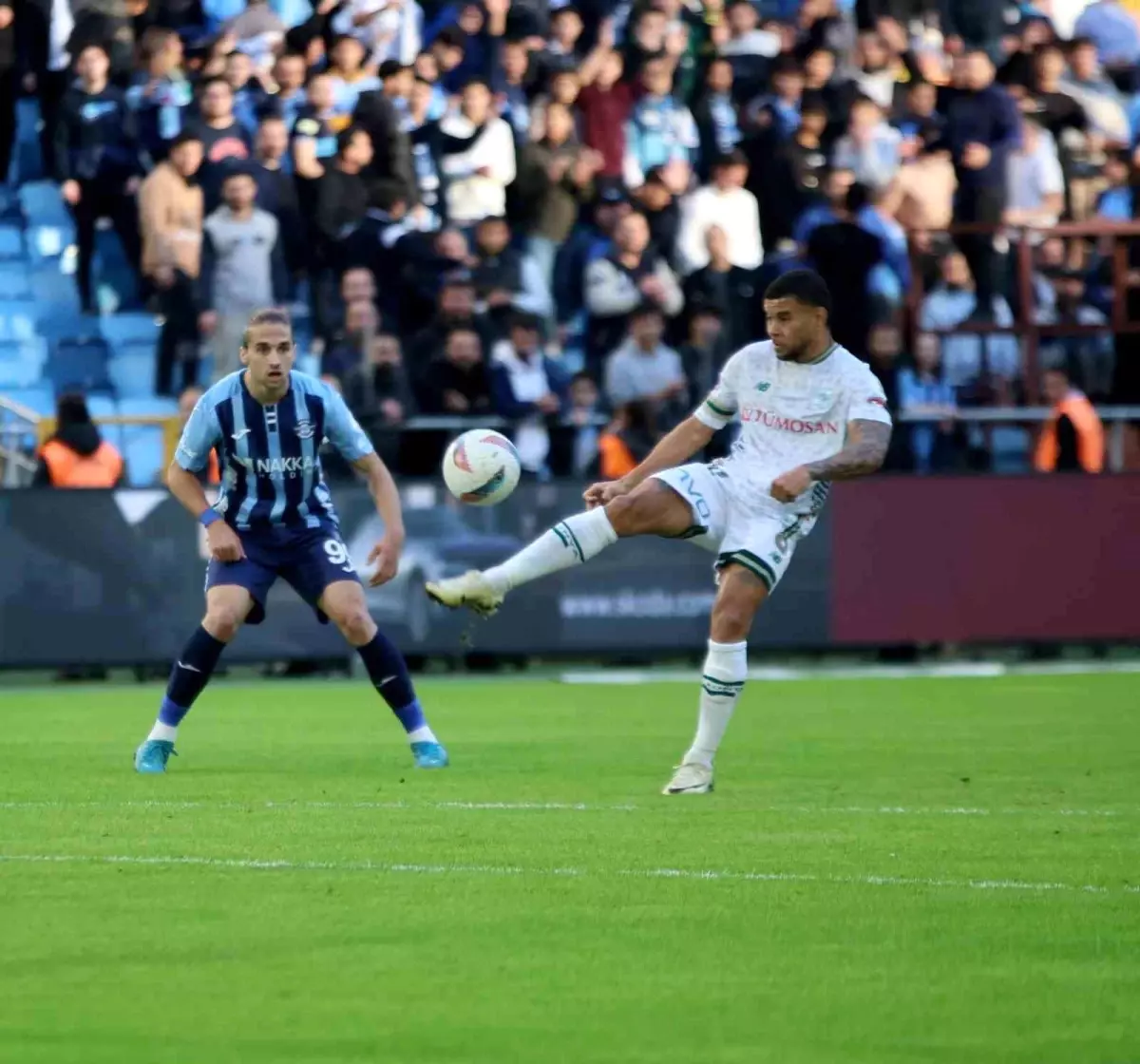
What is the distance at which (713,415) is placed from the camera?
11039mm

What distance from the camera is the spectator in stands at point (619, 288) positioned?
21.7 meters

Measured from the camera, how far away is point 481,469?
10953 millimetres

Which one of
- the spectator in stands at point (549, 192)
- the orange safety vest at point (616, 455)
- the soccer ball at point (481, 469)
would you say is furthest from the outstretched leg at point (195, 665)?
the spectator in stands at point (549, 192)

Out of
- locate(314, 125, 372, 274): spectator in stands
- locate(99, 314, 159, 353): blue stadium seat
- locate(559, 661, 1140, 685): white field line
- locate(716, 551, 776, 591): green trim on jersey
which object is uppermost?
locate(314, 125, 372, 274): spectator in stands

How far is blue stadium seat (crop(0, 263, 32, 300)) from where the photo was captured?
2316 centimetres

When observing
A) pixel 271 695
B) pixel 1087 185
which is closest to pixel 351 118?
pixel 271 695

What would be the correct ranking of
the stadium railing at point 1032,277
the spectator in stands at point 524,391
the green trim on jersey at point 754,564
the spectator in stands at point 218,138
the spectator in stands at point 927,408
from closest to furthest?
the green trim on jersey at point 754,564, the spectator in stands at point 524,391, the spectator in stands at point 218,138, the spectator in stands at point 927,408, the stadium railing at point 1032,277

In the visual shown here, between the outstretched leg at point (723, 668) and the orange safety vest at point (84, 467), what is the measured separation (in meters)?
10.1

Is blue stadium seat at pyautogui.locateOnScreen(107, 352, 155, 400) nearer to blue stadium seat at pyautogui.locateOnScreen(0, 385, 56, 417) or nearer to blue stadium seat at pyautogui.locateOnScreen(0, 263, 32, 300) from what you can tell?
blue stadium seat at pyautogui.locateOnScreen(0, 385, 56, 417)

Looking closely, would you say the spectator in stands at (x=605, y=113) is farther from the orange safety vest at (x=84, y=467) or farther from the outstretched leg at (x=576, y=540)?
the outstretched leg at (x=576, y=540)

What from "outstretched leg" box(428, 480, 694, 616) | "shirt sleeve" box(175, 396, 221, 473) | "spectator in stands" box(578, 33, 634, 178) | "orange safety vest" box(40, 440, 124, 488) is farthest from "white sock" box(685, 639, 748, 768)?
"spectator in stands" box(578, 33, 634, 178)

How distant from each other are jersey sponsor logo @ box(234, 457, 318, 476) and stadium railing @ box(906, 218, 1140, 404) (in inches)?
460

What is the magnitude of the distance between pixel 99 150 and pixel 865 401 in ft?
39.2

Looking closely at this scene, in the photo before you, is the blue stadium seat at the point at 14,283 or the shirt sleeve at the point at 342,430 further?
the blue stadium seat at the point at 14,283
